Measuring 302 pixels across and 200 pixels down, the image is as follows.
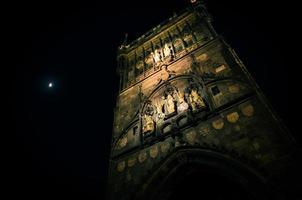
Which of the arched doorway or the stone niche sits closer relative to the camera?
the arched doorway

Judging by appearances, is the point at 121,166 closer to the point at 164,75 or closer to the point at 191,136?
the point at 191,136

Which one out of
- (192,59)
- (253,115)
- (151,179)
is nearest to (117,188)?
(151,179)

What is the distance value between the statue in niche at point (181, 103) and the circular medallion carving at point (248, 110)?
6.65ft

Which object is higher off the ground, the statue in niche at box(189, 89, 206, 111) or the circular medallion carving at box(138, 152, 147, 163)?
the statue in niche at box(189, 89, 206, 111)

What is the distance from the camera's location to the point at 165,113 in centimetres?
Answer: 864

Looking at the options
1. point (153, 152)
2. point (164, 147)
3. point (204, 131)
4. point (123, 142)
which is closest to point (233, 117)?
point (204, 131)

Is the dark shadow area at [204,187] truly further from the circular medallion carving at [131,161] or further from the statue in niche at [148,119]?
the statue in niche at [148,119]

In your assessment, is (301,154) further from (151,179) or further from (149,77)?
(149,77)

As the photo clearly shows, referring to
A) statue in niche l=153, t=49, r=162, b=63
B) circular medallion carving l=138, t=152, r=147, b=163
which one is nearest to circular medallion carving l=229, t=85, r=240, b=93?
circular medallion carving l=138, t=152, r=147, b=163

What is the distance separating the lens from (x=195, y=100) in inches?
320

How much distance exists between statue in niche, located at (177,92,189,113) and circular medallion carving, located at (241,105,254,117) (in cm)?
203

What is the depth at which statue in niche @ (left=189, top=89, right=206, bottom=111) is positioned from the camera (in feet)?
25.7

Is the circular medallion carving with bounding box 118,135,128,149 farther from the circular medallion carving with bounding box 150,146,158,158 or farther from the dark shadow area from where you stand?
the dark shadow area

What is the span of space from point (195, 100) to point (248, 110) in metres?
1.97
